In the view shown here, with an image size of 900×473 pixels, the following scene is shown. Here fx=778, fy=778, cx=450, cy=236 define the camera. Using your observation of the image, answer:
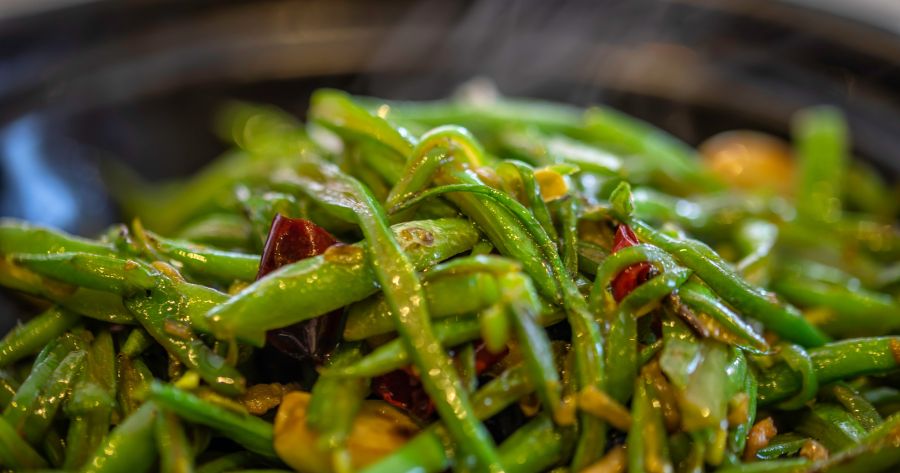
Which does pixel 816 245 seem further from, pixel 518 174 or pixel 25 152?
pixel 25 152

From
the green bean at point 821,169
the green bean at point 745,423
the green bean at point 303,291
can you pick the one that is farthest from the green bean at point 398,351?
the green bean at point 821,169

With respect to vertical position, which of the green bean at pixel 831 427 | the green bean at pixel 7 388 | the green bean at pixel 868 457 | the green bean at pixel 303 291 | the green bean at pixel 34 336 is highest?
the green bean at pixel 303 291

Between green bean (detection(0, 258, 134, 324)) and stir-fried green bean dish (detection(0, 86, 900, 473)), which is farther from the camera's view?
green bean (detection(0, 258, 134, 324))

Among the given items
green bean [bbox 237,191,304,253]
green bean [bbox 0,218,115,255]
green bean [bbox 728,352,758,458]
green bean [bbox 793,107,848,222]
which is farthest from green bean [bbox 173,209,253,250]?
green bean [bbox 793,107,848,222]

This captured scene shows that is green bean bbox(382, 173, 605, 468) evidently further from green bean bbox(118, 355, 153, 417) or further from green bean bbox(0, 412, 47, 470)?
green bean bbox(0, 412, 47, 470)

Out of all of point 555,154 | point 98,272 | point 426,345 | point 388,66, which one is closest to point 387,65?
point 388,66

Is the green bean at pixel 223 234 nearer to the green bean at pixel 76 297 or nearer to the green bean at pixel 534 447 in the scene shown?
the green bean at pixel 76 297

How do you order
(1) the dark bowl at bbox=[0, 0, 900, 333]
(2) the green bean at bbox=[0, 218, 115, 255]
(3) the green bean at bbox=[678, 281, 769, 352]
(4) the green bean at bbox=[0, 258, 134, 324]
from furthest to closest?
(1) the dark bowl at bbox=[0, 0, 900, 333] < (2) the green bean at bbox=[0, 218, 115, 255] < (4) the green bean at bbox=[0, 258, 134, 324] < (3) the green bean at bbox=[678, 281, 769, 352]
